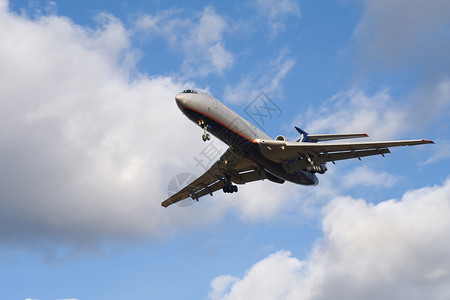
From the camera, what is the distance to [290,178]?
47.1 meters

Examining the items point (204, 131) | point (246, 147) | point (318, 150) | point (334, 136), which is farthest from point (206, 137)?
point (334, 136)

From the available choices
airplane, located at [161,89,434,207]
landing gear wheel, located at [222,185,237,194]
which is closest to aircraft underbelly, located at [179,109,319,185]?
airplane, located at [161,89,434,207]

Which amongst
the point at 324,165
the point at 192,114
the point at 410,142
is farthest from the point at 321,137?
the point at 192,114

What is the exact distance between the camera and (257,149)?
43.0m

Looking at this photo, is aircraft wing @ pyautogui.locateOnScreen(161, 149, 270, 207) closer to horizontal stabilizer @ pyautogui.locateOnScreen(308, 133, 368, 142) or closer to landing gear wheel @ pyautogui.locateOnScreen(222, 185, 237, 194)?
landing gear wheel @ pyautogui.locateOnScreen(222, 185, 237, 194)

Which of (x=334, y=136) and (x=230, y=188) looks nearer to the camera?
(x=334, y=136)

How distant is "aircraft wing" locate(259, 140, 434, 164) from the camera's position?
139 feet

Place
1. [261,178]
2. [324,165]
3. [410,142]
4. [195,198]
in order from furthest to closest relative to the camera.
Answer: [195,198] → [261,178] → [324,165] → [410,142]

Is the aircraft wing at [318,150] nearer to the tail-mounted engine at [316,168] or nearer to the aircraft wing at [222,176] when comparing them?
→ the tail-mounted engine at [316,168]

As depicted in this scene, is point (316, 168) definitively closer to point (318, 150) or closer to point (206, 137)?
point (318, 150)

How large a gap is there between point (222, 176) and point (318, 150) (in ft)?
34.4

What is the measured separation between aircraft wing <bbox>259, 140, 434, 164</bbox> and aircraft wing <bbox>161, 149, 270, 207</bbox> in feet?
10.3

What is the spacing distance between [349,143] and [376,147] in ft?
6.79

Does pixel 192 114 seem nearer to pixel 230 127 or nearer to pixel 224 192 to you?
pixel 230 127
